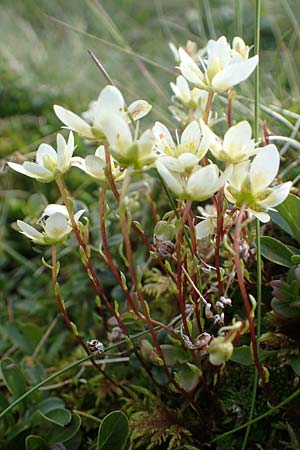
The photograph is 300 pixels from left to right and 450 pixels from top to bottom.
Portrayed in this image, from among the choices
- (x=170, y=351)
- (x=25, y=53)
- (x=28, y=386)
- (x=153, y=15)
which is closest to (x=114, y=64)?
(x=25, y=53)

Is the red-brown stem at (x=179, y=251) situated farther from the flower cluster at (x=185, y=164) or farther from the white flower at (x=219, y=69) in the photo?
the white flower at (x=219, y=69)

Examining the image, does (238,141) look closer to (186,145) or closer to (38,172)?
(186,145)

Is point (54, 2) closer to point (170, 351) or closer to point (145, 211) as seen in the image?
point (145, 211)

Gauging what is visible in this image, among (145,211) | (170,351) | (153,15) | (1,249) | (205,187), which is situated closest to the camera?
(205,187)

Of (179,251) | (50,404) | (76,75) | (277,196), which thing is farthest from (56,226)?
(76,75)

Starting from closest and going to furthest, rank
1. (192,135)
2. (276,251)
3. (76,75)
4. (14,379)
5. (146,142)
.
Result: (146,142), (192,135), (276,251), (14,379), (76,75)

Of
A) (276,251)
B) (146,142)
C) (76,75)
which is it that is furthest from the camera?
(76,75)

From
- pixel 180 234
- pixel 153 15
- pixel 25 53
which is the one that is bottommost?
pixel 153 15

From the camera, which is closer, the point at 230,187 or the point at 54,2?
the point at 230,187
